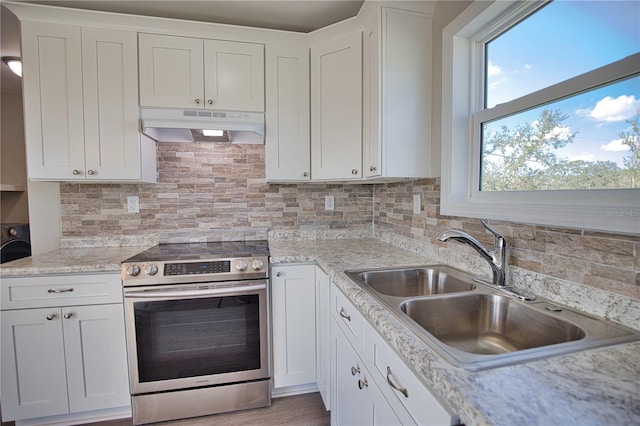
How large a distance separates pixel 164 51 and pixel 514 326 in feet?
7.75

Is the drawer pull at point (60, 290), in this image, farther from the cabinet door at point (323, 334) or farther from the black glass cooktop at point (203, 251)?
the cabinet door at point (323, 334)

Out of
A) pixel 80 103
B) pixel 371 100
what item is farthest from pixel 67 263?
pixel 371 100

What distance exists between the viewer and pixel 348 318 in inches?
49.0

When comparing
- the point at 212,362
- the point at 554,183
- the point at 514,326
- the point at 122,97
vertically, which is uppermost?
the point at 122,97

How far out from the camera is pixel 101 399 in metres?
1.64

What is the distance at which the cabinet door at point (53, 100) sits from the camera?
5.74 feet

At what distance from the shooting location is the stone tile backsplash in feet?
6.75

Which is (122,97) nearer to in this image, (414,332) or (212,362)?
(212,362)

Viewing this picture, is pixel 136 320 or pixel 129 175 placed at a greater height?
pixel 129 175

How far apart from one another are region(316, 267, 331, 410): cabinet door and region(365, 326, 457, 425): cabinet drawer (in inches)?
23.6

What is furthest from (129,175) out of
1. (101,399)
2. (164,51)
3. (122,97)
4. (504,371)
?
(504,371)

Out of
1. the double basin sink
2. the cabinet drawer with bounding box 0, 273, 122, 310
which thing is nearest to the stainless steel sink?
the double basin sink

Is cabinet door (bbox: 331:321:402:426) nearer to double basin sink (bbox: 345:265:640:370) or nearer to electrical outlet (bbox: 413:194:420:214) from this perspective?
double basin sink (bbox: 345:265:640:370)

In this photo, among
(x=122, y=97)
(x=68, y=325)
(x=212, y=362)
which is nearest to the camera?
(x=68, y=325)
